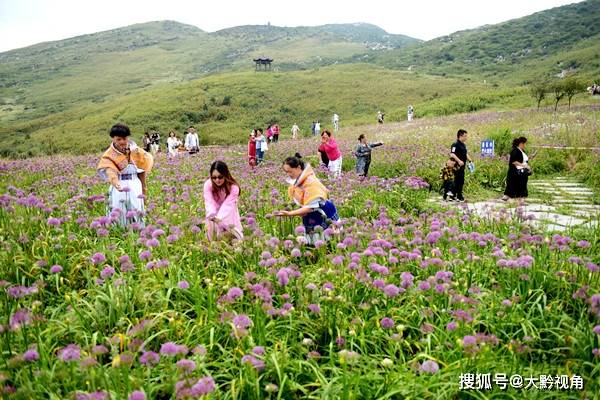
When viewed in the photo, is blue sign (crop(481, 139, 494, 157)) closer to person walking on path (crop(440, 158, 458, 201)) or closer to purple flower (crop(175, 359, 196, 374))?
person walking on path (crop(440, 158, 458, 201))

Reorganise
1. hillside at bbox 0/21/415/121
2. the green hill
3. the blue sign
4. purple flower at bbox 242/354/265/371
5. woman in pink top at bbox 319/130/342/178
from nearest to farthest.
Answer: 1. purple flower at bbox 242/354/265/371
2. woman in pink top at bbox 319/130/342/178
3. the blue sign
4. the green hill
5. hillside at bbox 0/21/415/121

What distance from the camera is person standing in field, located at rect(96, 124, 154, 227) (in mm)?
5867

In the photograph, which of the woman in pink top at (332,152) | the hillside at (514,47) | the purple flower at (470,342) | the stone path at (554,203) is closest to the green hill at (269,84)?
the hillside at (514,47)

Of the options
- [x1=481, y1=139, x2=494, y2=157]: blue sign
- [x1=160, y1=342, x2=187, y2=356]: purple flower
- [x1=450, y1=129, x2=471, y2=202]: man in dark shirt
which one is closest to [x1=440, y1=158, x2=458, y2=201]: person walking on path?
[x1=450, y1=129, x2=471, y2=202]: man in dark shirt

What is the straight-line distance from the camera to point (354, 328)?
3324 millimetres

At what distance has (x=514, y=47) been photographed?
346 ft

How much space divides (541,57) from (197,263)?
104286 mm

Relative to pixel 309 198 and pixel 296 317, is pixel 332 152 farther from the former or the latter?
pixel 296 317

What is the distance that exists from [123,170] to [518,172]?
7710mm

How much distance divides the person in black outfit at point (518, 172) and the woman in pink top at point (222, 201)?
21.2ft

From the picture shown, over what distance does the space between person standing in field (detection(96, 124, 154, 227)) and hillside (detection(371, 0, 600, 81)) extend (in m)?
78.2

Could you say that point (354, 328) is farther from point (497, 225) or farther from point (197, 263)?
point (497, 225)

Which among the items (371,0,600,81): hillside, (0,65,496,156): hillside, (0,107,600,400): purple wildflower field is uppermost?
(371,0,600,81): hillside

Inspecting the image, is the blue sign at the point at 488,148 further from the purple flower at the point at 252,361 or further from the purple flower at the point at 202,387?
the purple flower at the point at 202,387
